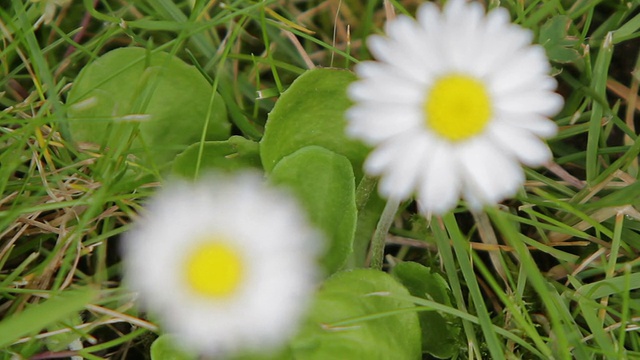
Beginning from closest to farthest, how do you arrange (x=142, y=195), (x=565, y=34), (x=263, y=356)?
(x=263, y=356) < (x=142, y=195) < (x=565, y=34)

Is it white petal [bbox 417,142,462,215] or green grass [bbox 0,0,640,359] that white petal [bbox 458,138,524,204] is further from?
green grass [bbox 0,0,640,359]

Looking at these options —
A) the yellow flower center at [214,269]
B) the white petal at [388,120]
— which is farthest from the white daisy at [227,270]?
the white petal at [388,120]

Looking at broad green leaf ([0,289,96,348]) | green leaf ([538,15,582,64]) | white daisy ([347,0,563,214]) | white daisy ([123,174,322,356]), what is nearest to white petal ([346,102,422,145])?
white daisy ([347,0,563,214])

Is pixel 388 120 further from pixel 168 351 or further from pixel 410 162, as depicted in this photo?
pixel 168 351

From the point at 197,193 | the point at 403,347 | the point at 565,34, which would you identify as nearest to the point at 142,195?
the point at 197,193

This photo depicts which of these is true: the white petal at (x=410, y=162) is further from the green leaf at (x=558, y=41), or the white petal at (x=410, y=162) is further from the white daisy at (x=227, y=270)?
the green leaf at (x=558, y=41)

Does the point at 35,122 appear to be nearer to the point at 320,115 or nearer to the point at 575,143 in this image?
the point at 320,115

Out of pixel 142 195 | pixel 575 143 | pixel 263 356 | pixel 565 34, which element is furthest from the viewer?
pixel 575 143

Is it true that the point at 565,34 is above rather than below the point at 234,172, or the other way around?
above
